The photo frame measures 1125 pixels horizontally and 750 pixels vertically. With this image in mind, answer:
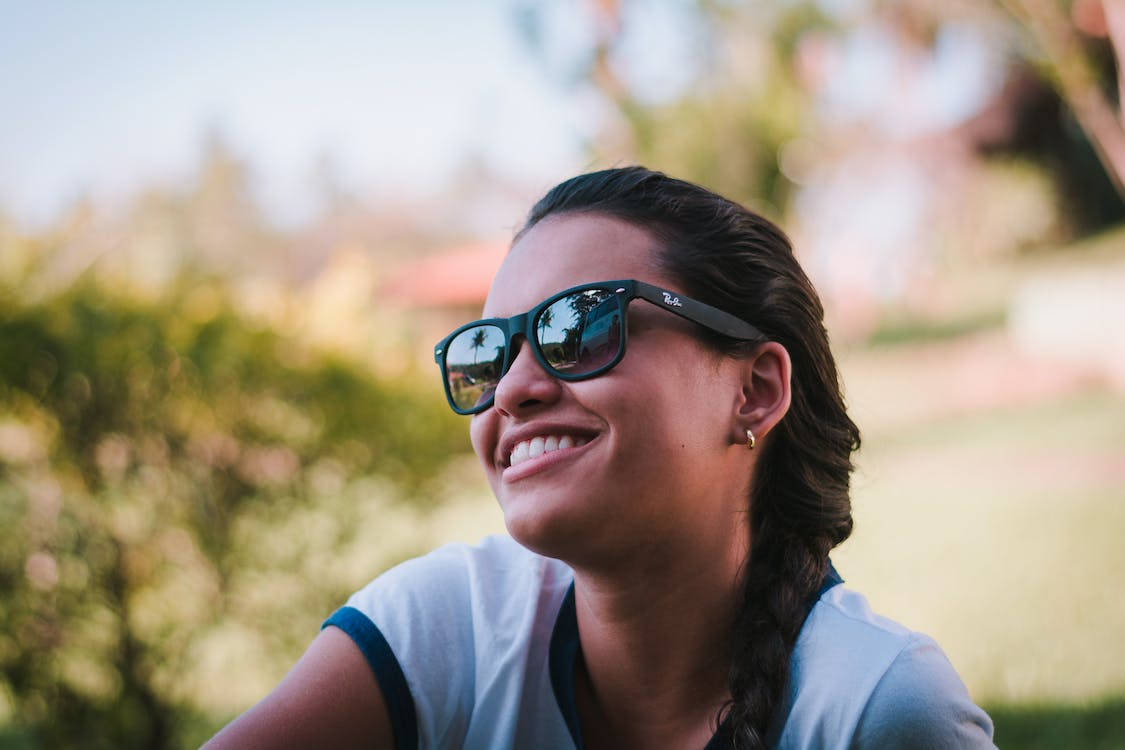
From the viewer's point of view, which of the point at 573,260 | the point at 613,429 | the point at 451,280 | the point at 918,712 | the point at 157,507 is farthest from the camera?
the point at 451,280

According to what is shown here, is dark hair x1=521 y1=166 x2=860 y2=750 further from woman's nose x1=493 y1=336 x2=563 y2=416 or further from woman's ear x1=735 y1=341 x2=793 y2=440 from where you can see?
woman's nose x1=493 y1=336 x2=563 y2=416

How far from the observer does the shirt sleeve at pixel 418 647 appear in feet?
5.39

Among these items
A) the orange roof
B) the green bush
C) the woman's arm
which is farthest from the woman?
the orange roof

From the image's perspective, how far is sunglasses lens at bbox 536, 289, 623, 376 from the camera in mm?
1567

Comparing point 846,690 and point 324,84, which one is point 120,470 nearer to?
point 846,690

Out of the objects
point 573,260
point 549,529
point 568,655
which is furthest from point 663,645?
point 573,260

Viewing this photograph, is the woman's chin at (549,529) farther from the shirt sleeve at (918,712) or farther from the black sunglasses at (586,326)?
the shirt sleeve at (918,712)

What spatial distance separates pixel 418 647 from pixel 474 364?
1.83 ft

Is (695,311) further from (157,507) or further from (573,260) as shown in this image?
(157,507)

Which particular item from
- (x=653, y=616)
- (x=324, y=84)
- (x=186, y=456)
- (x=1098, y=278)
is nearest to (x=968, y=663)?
(x=653, y=616)

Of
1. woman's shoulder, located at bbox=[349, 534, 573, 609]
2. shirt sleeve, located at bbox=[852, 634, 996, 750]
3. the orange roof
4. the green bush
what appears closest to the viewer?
shirt sleeve, located at bbox=[852, 634, 996, 750]

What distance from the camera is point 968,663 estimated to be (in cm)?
492

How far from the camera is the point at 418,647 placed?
168 centimetres

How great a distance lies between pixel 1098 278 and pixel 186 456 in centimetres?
1581
